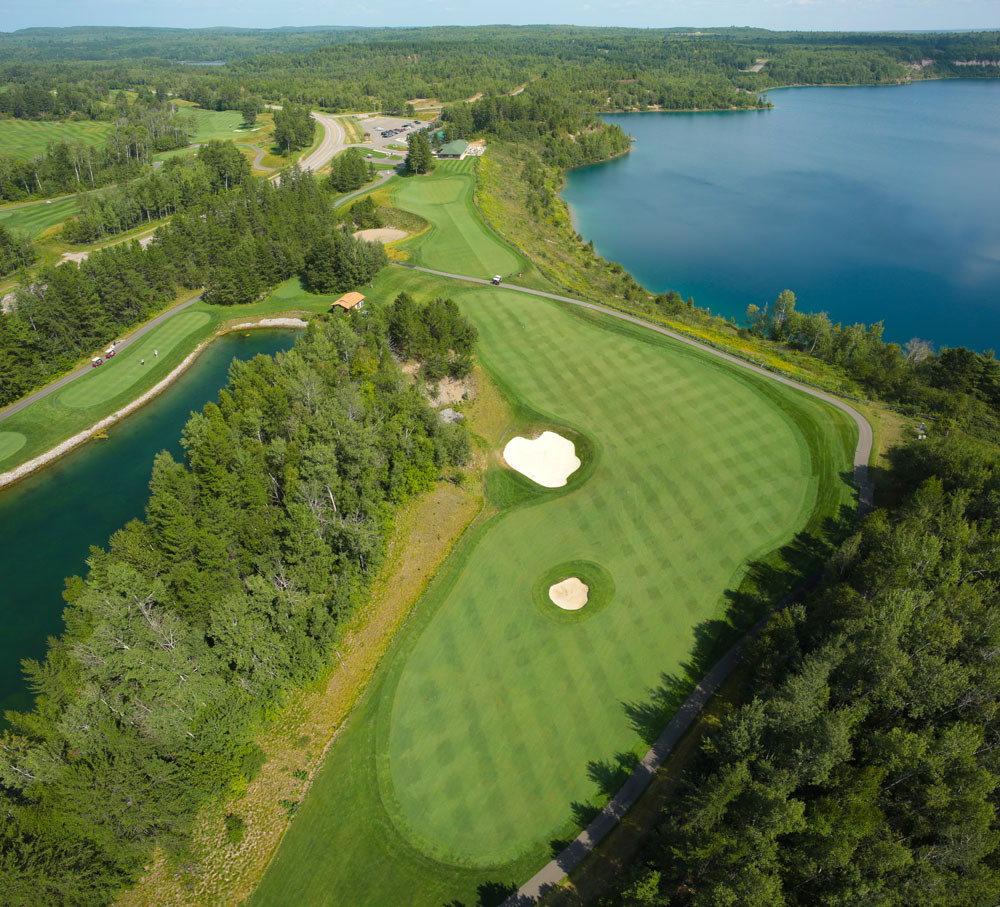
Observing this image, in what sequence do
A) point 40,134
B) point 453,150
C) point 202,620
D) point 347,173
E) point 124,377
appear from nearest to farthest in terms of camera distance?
point 202,620 < point 124,377 < point 347,173 < point 453,150 < point 40,134

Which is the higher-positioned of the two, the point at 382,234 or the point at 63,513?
the point at 382,234

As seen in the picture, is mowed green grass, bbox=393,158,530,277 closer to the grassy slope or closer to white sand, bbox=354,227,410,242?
white sand, bbox=354,227,410,242

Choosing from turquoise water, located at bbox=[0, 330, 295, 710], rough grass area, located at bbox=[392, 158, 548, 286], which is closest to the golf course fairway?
turquoise water, located at bbox=[0, 330, 295, 710]

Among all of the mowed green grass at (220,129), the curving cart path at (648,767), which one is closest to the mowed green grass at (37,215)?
the mowed green grass at (220,129)

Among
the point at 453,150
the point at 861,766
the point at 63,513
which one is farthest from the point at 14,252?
the point at 861,766

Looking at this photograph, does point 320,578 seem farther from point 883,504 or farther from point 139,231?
point 139,231

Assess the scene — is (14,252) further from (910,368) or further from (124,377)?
(910,368)
